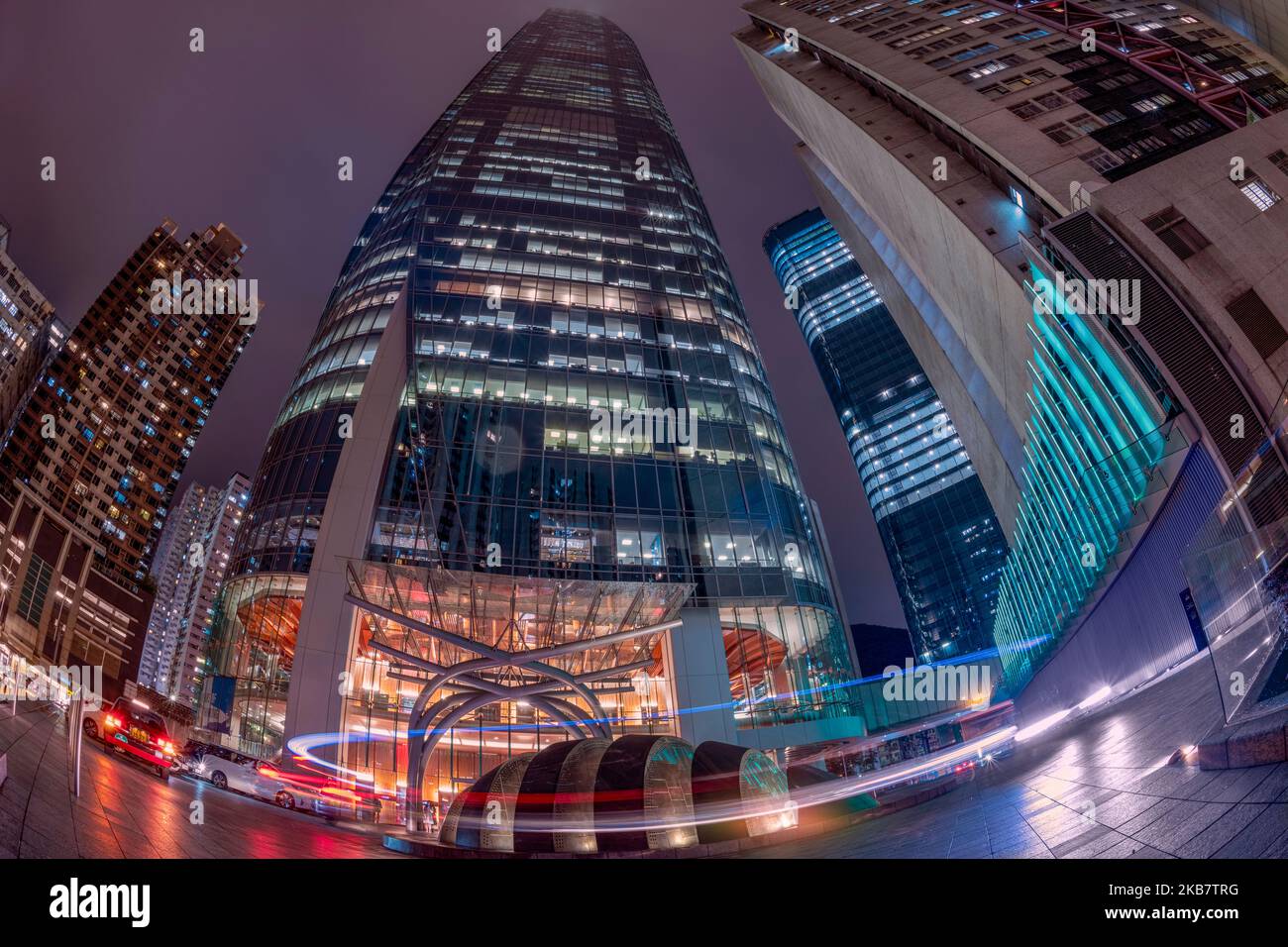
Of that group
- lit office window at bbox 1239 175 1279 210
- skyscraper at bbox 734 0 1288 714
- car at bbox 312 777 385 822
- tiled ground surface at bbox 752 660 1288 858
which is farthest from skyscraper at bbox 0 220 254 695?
lit office window at bbox 1239 175 1279 210

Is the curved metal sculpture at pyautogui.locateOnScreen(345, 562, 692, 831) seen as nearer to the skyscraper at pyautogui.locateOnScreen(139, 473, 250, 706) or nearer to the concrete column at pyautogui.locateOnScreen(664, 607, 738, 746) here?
the concrete column at pyautogui.locateOnScreen(664, 607, 738, 746)

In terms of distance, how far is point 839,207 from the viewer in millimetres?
56094

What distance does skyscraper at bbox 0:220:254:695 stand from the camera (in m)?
76.6

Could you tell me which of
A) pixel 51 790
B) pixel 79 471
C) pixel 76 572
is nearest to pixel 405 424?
pixel 51 790

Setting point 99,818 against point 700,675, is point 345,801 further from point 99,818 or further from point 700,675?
point 99,818

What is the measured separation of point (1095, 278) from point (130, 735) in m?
30.5

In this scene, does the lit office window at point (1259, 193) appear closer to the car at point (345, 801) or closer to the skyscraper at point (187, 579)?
the car at point (345, 801)

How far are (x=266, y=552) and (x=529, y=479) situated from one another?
1443 centimetres

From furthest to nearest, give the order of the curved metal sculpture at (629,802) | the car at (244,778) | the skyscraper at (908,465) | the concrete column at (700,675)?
the skyscraper at (908,465)
the concrete column at (700,675)
the car at (244,778)
the curved metal sculpture at (629,802)

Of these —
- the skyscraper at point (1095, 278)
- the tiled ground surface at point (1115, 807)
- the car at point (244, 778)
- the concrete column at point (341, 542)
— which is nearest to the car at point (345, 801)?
the car at point (244, 778)

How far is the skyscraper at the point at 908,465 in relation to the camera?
101 metres

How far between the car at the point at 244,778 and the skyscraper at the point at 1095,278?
25.8m

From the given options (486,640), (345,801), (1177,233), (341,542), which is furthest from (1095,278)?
(341,542)
